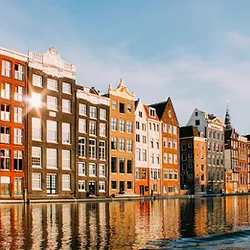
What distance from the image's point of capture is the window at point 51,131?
7931 cm

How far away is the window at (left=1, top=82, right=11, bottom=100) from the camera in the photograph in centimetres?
7206

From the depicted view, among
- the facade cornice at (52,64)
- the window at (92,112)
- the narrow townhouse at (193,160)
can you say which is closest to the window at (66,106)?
the facade cornice at (52,64)

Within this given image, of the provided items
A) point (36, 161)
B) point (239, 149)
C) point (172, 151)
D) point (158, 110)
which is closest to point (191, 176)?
point (172, 151)

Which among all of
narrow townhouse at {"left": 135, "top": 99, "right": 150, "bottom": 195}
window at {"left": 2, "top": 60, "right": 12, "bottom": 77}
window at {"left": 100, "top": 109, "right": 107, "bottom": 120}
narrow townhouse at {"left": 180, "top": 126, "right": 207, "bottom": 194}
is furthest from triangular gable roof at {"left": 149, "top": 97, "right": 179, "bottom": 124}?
window at {"left": 2, "top": 60, "right": 12, "bottom": 77}

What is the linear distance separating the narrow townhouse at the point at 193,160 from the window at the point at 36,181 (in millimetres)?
57210

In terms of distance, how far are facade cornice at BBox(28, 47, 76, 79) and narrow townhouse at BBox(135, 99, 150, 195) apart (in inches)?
964

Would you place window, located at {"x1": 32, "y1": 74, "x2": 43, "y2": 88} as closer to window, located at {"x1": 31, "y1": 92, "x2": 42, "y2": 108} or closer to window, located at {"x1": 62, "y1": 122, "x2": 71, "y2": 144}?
window, located at {"x1": 31, "y1": 92, "x2": 42, "y2": 108}

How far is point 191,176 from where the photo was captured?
5000 inches

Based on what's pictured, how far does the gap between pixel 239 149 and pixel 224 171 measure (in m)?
18.6

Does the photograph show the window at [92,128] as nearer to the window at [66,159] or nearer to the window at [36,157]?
the window at [66,159]

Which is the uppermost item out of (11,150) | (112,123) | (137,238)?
(112,123)

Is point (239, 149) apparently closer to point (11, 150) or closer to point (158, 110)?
point (158, 110)

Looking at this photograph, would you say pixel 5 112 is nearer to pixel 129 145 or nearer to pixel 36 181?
pixel 36 181

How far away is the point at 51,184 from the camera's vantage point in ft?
257
